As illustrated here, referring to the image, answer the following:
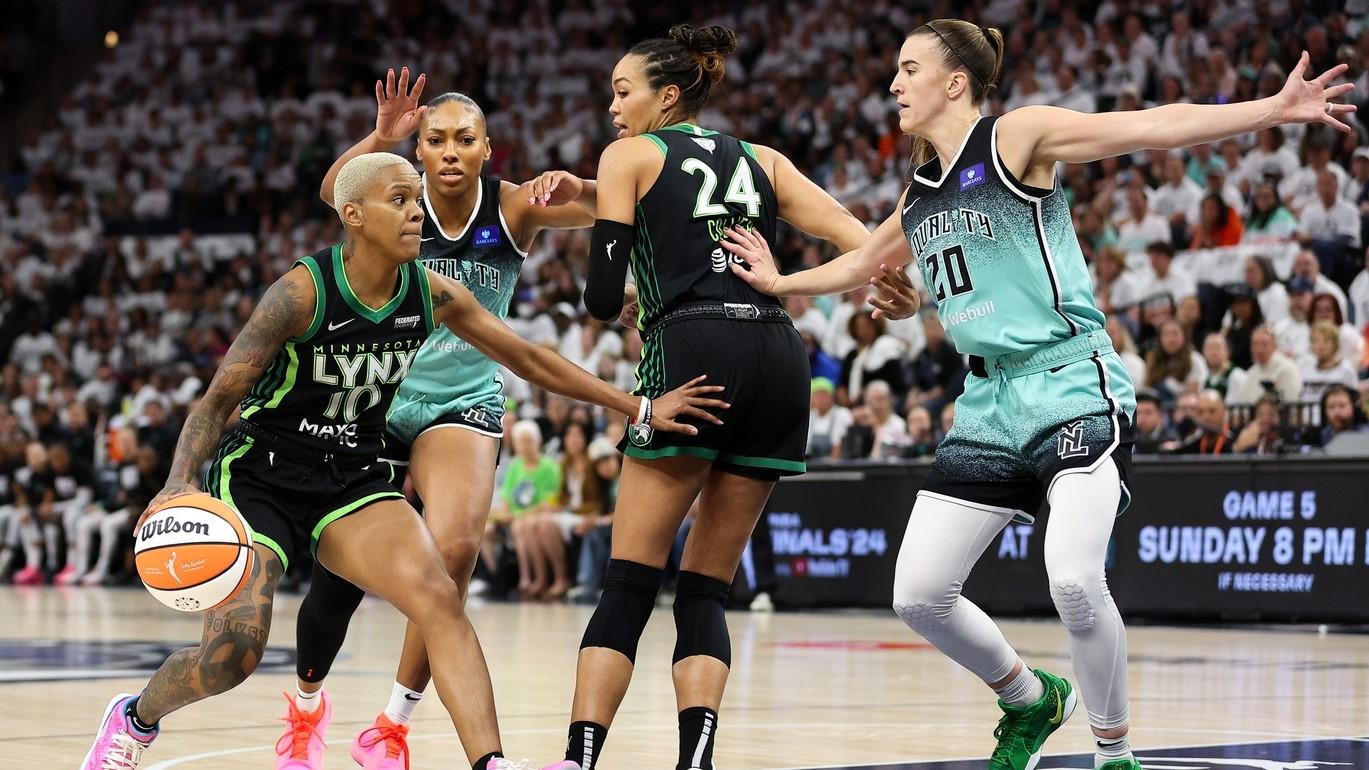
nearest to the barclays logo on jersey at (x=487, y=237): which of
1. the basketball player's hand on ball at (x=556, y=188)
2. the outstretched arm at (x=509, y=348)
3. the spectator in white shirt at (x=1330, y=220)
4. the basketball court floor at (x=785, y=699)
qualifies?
the basketball player's hand on ball at (x=556, y=188)

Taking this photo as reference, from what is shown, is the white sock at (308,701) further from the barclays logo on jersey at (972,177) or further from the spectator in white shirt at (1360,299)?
the spectator in white shirt at (1360,299)

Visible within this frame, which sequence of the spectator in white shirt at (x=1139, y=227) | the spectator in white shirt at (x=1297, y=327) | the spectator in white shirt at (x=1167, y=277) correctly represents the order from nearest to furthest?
the spectator in white shirt at (x=1297, y=327) < the spectator in white shirt at (x=1167, y=277) < the spectator in white shirt at (x=1139, y=227)

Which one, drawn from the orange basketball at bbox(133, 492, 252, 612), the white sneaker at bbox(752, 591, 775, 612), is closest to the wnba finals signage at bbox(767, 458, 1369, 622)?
the white sneaker at bbox(752, 591, 775, 612)

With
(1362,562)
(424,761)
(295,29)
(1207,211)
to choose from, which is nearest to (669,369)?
(424,761)

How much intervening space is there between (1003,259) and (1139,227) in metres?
11.0

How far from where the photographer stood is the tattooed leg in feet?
16.2

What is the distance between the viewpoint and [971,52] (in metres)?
5.31

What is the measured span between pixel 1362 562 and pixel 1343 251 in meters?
3.28

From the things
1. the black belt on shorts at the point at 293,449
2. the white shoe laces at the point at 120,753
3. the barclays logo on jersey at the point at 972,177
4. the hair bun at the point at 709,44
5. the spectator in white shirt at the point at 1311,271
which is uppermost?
the spectator in white shirt at the point at 1311,271

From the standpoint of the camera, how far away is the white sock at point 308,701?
5844 millimetres

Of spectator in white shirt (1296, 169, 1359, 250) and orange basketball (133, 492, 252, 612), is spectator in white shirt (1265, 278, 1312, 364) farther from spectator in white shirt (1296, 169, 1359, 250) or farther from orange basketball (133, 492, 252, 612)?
orange basketball (133, 492, 252, 612)

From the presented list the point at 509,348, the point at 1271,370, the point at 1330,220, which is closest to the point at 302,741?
the point at 509,348

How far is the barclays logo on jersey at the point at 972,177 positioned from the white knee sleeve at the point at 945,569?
91 centimetres

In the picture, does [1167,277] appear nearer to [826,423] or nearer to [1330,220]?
[1330,220]
